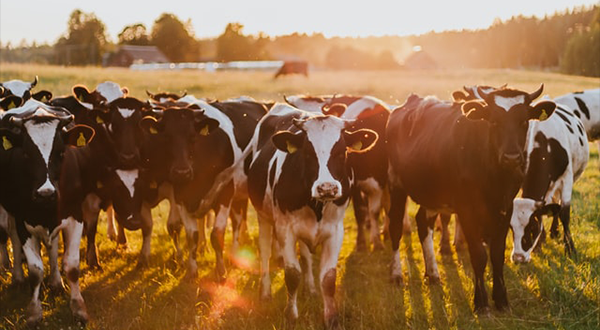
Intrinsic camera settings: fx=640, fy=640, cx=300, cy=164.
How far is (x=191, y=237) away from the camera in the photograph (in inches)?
333

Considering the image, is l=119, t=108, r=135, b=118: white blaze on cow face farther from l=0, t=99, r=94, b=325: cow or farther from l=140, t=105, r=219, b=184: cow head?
l=0, t=99, r=94, b=325: cow

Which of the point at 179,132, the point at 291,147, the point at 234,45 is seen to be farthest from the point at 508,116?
the point at 234,45

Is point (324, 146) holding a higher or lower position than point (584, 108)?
higher

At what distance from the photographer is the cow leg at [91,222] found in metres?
8.66

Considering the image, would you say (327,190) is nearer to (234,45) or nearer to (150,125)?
(150,125)

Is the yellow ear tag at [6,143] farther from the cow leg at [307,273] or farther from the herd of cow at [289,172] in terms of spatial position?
the cow leg at [307,273]

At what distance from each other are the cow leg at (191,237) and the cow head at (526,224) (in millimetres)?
4002

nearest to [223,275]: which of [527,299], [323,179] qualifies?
[323,179]

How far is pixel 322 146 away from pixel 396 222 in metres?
2.88

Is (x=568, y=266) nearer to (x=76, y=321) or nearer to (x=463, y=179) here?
(x=463, y=179)

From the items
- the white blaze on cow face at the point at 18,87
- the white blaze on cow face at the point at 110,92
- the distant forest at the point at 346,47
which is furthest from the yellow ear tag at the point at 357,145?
the distant forest at the point at 346,47

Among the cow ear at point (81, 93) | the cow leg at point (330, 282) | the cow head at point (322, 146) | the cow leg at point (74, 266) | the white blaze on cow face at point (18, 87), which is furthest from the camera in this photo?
the white blaze on cow face at point (18, 87)

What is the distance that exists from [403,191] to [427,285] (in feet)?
4.35

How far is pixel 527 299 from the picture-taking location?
22.8ft
